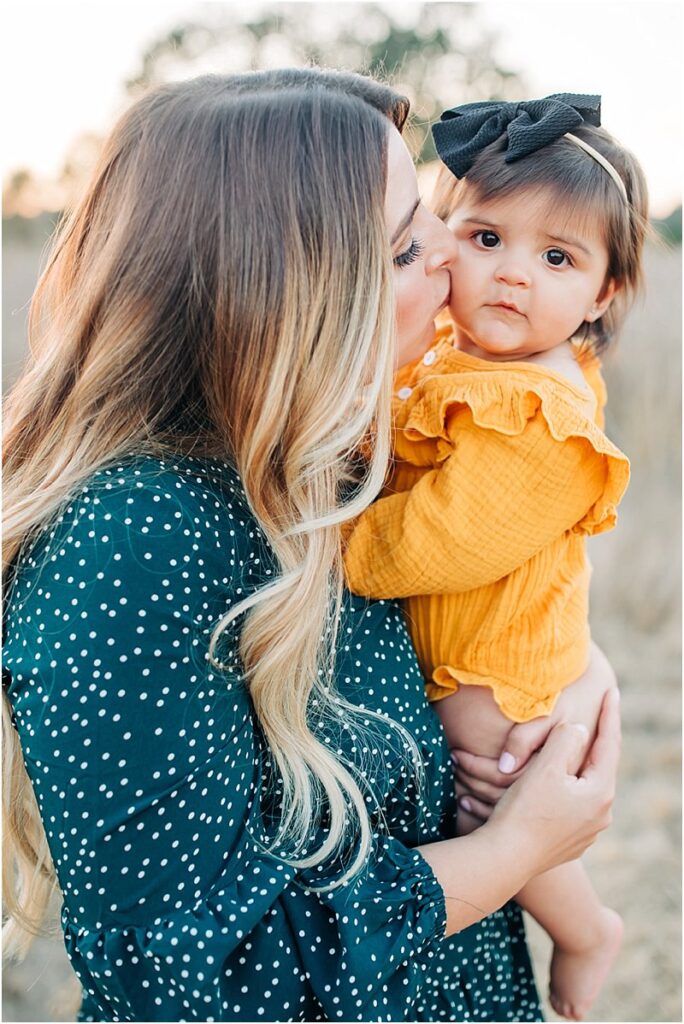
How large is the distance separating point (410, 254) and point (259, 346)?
355mm

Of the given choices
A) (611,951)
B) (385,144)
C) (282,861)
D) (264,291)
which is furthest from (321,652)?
(611,951)

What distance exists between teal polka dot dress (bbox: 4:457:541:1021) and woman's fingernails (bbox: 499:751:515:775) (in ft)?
1.07

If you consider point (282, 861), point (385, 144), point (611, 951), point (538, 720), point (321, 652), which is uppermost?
point (385, 144)

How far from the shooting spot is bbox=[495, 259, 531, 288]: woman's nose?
1683 millimetres

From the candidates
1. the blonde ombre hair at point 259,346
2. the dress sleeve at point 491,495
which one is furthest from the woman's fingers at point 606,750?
the blonde ombre hair at point 259,346

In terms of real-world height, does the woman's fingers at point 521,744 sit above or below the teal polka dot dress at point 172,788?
below

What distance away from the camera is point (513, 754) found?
166cm

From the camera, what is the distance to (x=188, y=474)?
1.28m

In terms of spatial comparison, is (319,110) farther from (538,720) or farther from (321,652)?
(538,720)

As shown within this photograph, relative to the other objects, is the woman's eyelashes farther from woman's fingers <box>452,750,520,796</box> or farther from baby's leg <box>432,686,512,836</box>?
woman's fingers <box>452,750,520,796</box>

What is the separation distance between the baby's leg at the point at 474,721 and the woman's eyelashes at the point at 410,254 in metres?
0.75

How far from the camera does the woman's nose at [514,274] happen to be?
5.52 feet

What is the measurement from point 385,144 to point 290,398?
412mm

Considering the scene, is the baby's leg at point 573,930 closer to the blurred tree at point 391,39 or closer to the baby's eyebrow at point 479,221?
the baby's eyebrow at point 479,221
